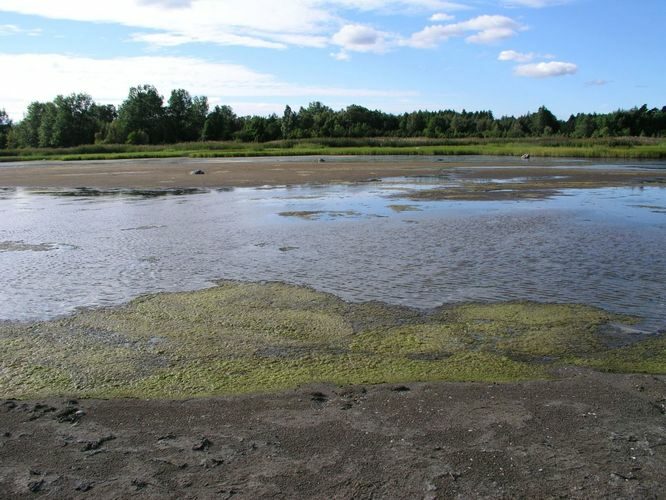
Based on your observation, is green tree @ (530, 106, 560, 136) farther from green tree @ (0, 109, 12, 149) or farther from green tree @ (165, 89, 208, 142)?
green tree @ (0, 109, 12, 149)

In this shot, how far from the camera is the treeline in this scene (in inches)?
4870

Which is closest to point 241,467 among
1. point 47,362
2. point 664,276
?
point 47,362

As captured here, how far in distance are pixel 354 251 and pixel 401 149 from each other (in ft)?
220

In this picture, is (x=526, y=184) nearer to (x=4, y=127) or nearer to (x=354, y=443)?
(x=354, y=443)

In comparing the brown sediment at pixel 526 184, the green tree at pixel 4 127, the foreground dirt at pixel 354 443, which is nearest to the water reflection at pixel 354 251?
the brown sediment at pixel 526 184

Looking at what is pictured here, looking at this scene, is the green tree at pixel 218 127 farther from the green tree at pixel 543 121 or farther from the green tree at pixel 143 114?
the green tree at pixel 543 121

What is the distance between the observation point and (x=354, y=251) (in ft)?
43.2

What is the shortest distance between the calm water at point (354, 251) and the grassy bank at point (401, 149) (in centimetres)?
4756

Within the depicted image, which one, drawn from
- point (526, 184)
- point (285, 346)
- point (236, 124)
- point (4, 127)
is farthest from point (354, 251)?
point (4, 127)

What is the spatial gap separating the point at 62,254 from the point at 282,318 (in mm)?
6997

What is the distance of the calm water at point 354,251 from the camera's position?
9.82 meters

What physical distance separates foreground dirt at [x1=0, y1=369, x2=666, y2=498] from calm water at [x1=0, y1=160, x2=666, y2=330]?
3328 millimetres

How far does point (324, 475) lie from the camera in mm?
4379

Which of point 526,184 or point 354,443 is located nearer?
point 354,443
